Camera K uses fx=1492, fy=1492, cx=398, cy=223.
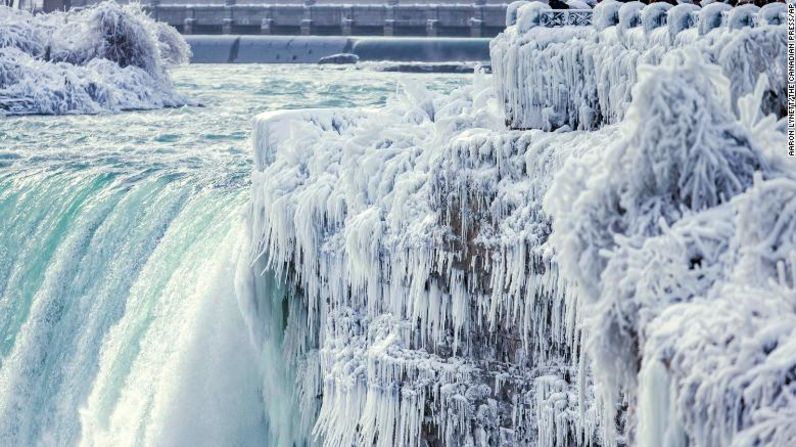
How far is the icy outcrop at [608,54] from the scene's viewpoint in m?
6.63

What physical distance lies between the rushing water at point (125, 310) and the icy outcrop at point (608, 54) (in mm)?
1802

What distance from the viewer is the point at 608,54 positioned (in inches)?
286

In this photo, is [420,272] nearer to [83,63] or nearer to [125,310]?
[125,310]

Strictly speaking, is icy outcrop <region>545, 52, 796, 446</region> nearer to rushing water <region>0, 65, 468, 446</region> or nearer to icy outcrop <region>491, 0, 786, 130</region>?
icy outcrop <region>491, 0, 786, 130</region>

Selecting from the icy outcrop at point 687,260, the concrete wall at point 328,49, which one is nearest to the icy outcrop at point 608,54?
the icy outcrop at point 687,260

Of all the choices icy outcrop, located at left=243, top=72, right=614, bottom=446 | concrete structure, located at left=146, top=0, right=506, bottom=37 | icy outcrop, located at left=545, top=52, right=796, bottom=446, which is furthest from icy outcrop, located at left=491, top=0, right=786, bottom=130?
concrete structure, located at left=146, top=0, right=506, bottom=37

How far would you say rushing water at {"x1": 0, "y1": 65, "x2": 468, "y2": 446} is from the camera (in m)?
10.1

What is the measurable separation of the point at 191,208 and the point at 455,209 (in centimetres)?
426

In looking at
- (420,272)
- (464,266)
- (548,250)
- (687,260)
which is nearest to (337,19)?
(420,272)

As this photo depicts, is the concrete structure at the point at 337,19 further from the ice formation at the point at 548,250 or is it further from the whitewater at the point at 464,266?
the ice formation at the point at 548,250

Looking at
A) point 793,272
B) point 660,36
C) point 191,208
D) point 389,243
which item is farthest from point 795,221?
point 191,208

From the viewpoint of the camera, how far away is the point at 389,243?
8.26 metres

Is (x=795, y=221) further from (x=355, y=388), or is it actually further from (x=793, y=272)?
(x=355, y=388)

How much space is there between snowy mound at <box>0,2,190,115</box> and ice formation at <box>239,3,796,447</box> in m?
14.1
